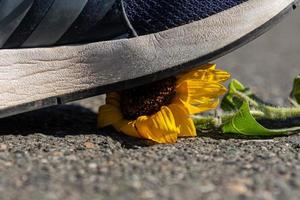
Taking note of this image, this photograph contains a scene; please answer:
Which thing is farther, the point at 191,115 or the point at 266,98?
the point at 266,98

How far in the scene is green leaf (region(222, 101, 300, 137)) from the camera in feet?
6.39

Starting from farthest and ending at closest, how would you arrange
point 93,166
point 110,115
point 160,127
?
point 110,115
point 160,127
point 93,166

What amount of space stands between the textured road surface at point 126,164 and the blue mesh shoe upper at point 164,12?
1.19 feet

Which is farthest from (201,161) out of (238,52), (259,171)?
(238,52)

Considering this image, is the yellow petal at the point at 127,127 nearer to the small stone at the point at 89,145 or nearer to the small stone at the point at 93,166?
the small stone at the point at 89,145

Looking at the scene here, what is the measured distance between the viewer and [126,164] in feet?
5.36

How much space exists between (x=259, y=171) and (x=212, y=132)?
0.52m

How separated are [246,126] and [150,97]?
0.31m

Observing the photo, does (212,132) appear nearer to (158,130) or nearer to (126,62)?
(158,130)

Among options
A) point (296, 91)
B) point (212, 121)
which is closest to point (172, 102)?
point (212, 121)

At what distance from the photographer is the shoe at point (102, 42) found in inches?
74.7

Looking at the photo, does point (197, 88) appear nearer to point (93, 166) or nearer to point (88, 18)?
point (88, 18)

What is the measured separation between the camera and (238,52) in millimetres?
4648

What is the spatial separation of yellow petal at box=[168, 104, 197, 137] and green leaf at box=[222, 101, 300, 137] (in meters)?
0.13
